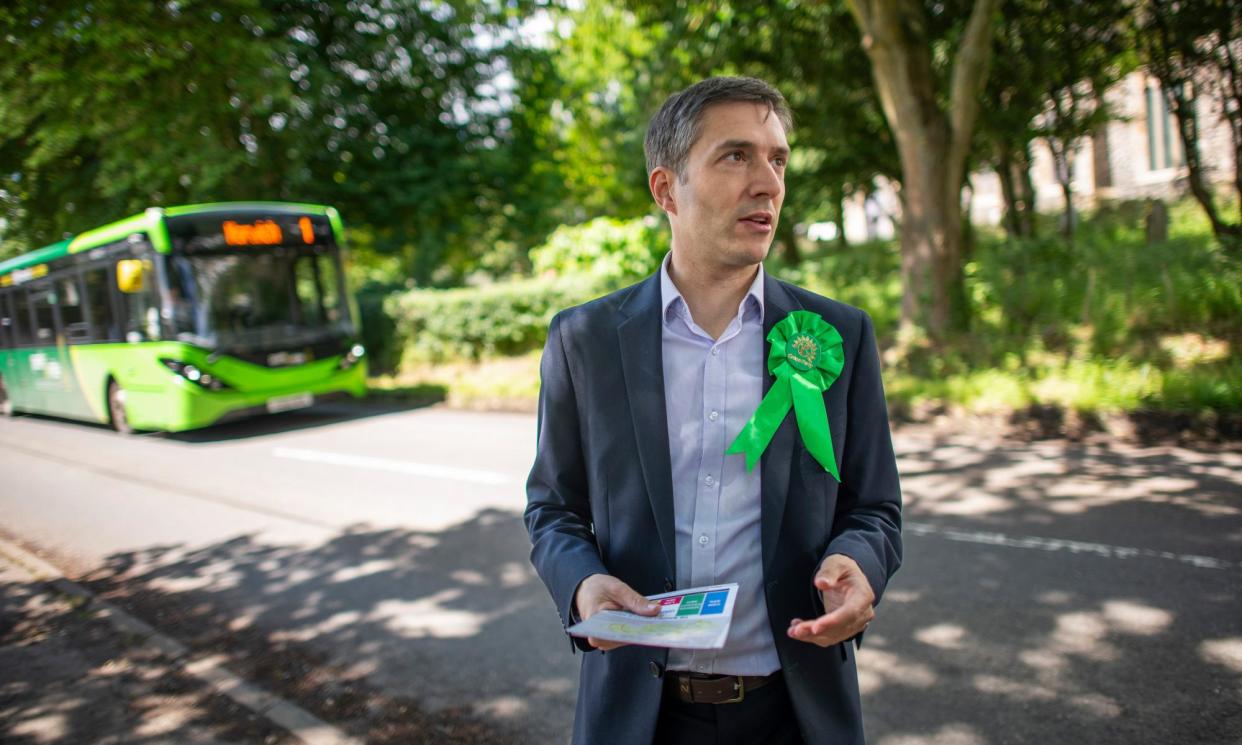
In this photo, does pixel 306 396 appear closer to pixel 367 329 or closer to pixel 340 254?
pixel 340 254

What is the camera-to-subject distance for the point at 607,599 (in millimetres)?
1616

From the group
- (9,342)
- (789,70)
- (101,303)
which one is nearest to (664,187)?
(101,303)

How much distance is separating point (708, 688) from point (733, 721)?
0.10m

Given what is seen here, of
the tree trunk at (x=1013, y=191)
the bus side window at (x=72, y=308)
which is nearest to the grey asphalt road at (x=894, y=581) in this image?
the bus side window at (x=72, y=308)

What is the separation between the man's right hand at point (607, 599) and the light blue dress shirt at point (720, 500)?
0.18 meters

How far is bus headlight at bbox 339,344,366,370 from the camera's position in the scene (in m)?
13.3

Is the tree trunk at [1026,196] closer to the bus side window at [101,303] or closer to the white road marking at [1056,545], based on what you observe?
the white road marking at [1056,545]

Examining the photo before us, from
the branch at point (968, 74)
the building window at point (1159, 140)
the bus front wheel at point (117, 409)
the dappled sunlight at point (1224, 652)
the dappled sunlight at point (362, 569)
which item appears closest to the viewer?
the dappled sunlight at point (1224, 652)

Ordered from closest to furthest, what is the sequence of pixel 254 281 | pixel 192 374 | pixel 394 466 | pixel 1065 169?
pixel 394 466, pixel 192 374, pixel 254 281, pixel 1065 169

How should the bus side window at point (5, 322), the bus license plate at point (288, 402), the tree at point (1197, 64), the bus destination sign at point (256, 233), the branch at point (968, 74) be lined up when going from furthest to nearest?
the bus side window at point (5, 322)
the bus license plate at point (288, 402)
the bus destination sign at point (256, 233)
the tree at point (1197, 64)
the branch at point (968, 74)

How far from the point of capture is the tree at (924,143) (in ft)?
35.4

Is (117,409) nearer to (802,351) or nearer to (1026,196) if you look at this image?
(802,351)

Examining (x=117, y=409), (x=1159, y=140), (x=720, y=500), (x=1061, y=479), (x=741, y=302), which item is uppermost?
(x=1159, y=140)

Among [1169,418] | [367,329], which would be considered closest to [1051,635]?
[1169,418]
